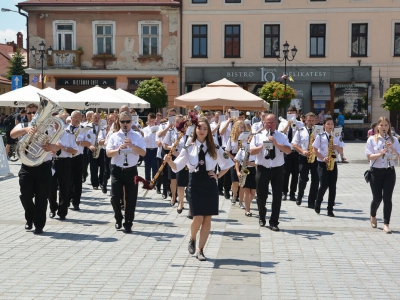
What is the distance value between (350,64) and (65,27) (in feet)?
55.8

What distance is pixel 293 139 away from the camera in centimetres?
1371

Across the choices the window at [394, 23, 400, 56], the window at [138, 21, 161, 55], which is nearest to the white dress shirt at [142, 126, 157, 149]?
the window at [138, 21, 161, 55]

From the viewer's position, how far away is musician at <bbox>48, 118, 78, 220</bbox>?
456 inches

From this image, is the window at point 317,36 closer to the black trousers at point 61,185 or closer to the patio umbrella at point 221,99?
the patio umbrella at point 221,99

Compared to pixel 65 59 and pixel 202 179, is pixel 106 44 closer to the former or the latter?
pixel 65 59

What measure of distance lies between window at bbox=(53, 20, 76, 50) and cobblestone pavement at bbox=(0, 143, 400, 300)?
28882 millimetres

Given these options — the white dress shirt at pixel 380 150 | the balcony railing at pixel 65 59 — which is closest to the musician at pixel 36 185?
the white dress shirt at pixel 380 150

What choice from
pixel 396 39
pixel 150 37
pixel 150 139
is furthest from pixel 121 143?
pixel 396 39

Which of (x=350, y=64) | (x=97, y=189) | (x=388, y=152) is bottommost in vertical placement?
(x=97, y=189)

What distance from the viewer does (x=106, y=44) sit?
40250 millimetres

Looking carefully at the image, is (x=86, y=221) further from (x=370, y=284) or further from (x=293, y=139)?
(x=370, y=284)

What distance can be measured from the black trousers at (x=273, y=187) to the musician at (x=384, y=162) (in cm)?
144

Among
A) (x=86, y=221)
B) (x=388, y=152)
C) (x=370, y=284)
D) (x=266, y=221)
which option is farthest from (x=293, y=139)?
(x=370, y=284)

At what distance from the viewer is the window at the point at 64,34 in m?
40.0
